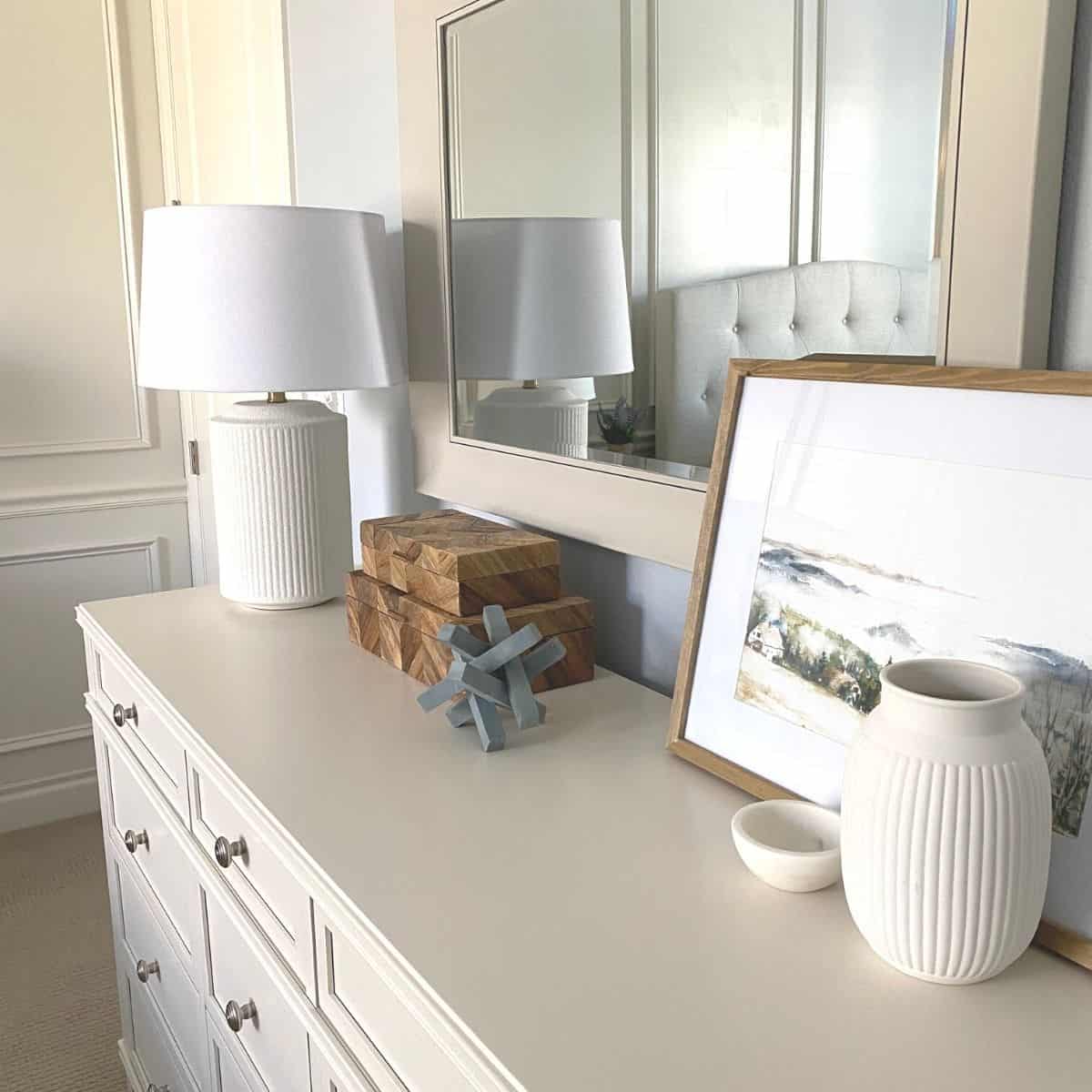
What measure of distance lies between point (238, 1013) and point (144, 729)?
1.38 ft

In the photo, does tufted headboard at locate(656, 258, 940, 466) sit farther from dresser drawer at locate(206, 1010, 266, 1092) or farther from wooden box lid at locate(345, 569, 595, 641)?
dresser drawer at locate(206, 1010, 266, 1092)

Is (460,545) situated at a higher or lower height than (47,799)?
higher

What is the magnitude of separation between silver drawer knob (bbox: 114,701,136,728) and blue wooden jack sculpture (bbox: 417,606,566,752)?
19.9 inches

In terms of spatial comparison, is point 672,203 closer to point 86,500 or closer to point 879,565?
point 879,565

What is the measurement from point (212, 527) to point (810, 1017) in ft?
7.46

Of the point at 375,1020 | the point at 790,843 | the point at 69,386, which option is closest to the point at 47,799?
the point at 69,386

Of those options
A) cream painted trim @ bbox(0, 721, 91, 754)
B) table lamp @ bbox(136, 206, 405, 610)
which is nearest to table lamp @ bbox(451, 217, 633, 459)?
table lamp @ bbox(136, 206, 405, 610)

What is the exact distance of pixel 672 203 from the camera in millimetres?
1096

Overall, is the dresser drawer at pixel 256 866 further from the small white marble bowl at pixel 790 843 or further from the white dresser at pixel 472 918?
the small white marble bowl at pixel 790 843

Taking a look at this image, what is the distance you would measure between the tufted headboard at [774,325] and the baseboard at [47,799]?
7.11 ft

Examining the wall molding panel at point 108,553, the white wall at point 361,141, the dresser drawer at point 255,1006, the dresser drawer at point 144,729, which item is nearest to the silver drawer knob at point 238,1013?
the dresser drawer at point 255,1006

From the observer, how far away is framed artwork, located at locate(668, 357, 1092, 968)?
2.34 feet

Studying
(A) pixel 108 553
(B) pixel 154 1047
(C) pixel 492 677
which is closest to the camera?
(C) pixel 492 677

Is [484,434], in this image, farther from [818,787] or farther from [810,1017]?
[810,1017]
